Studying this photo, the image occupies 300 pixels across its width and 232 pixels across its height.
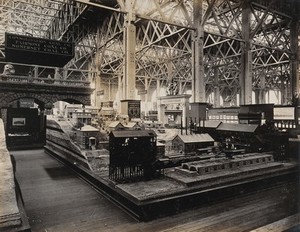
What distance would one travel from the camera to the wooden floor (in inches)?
163

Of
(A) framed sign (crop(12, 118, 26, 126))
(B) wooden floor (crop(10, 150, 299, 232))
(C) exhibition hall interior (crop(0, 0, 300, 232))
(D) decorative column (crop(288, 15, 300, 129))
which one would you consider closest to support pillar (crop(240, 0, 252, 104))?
(C) exhibition hall interior (crop(0, 0, 300, 232))

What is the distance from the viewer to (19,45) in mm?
6445

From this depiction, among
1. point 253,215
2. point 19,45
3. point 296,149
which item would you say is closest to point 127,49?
point 19,45

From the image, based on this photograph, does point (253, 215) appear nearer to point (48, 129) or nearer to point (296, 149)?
point (296, 149)

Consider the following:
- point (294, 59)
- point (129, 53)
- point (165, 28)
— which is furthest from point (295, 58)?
point (129, 53)

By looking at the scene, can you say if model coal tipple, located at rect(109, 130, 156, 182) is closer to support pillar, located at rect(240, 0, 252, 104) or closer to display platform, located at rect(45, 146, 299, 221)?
display platform, located at rect(45, 146, 299, 221)

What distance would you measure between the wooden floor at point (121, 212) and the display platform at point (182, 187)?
0.50ft

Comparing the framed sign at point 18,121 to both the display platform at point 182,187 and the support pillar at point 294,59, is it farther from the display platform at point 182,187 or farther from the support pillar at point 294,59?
the support pillar at point 294,59

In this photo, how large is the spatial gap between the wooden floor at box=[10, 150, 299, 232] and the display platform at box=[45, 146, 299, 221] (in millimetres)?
153

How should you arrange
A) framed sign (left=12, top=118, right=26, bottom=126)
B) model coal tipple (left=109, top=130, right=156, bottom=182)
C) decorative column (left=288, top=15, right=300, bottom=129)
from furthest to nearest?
decorative column (left=288, top=15, right=300, bottom=129)
framed sign (left=12, top=118, right=26, bottom=126)
model coal tipple (left=109, top=130, right=156, bottom=182)

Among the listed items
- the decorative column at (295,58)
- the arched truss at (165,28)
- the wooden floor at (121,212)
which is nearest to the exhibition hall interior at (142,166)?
the wooden floor at (121,212)

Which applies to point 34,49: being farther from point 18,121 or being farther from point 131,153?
point 18,121

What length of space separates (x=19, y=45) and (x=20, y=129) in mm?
10082

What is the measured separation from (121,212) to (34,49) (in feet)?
16.3
